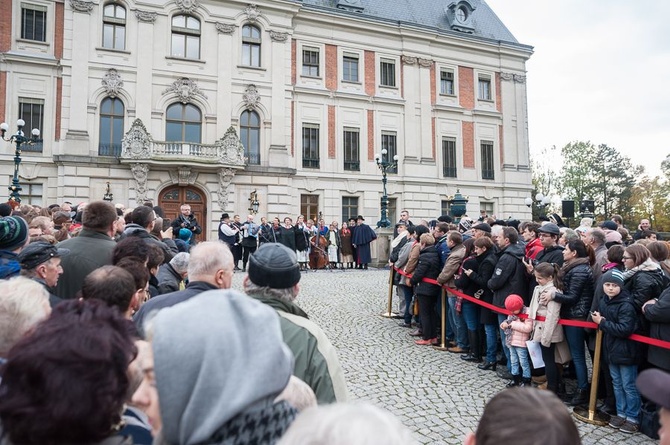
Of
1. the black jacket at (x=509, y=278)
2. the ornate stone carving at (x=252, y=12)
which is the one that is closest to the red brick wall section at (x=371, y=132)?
the ornate stone carving at (x=252, y=12)

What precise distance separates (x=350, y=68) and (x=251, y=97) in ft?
22.6

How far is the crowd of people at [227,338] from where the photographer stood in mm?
1217

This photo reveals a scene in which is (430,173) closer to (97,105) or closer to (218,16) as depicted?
(218,16)

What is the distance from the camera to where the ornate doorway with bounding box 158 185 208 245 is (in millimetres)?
22891

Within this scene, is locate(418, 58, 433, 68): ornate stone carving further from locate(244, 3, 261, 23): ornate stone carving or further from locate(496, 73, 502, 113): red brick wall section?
locate(244, 3, 261, 23): ornate stone carving

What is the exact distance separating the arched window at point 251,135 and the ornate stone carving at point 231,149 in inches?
42.2

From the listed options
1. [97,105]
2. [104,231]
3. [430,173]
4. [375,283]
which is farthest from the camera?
[430,173]

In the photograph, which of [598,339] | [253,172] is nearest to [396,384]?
[598,339]

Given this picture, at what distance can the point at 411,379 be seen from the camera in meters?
5.82

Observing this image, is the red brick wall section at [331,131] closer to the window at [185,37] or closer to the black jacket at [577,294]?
the window at [185,37]

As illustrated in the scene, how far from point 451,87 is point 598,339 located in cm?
2740

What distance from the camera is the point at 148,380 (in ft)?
4.51

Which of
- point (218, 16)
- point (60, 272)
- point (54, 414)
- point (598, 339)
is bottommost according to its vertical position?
point (598, 339)

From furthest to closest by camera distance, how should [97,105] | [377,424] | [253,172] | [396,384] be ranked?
1. [253,172]
2. [97,105]
3. [396,384]
4. [377,424]
